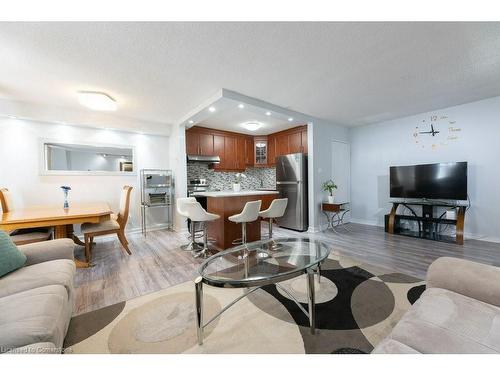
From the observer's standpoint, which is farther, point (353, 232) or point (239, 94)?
point (353, 232)

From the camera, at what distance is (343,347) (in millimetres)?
1278

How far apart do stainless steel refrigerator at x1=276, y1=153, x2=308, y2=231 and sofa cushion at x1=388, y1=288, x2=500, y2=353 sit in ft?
11.0

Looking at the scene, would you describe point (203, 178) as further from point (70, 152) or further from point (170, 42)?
point (170, 42)

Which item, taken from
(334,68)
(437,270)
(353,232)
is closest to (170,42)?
(334,68)

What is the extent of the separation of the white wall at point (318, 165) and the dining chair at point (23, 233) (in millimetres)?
4275

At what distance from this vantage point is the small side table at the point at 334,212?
13.9ft

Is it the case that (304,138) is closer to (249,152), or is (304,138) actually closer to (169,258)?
(249,152)

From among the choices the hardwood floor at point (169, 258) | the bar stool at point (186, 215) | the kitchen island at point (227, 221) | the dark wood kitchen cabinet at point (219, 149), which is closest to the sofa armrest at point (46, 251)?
the hardwood floor at point (169, 258)

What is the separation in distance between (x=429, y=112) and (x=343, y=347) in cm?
→ 470

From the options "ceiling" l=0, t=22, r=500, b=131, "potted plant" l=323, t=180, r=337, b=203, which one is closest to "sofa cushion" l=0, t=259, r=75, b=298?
"ceiling" l=0, t=22, r=500, b=131

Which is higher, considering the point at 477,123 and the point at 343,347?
the point at 477,123

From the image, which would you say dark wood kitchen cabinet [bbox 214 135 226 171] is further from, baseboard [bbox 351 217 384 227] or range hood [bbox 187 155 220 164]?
baseboard [bbox 351 217 384 227]

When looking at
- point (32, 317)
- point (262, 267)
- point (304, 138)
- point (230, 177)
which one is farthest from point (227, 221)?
point (304, 138)

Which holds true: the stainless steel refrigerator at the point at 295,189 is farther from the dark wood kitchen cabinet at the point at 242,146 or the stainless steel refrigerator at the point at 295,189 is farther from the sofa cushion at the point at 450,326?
the sofa cushion at the point at 450,326
